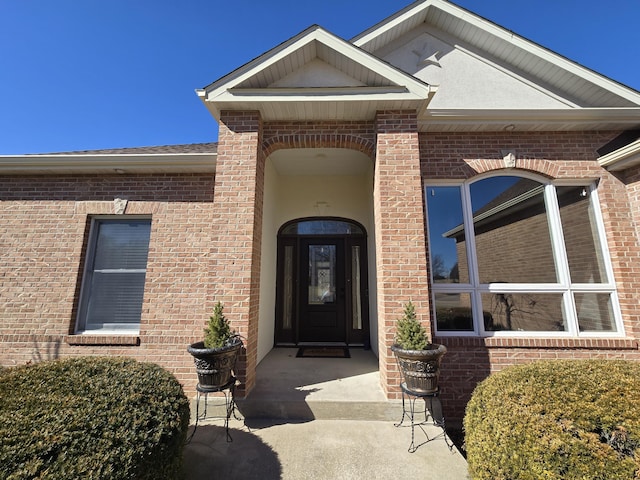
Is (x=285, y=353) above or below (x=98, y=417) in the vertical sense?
below

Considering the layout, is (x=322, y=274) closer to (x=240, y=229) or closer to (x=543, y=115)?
(x=240, y=229)

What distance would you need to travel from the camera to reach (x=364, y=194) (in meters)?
6.54

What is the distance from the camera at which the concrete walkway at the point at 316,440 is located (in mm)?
2469

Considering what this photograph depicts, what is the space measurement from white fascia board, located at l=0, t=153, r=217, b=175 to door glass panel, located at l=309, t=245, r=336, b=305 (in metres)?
3.14

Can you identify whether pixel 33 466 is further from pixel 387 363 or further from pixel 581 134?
pixel 581 134

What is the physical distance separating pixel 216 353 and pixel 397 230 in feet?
8.77

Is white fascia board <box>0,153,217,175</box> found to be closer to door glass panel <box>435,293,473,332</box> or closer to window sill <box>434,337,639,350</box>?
door glass panel <box>435,293,473,332</box>

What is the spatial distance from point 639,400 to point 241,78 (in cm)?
524

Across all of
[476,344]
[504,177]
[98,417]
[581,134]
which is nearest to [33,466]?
[98,417]

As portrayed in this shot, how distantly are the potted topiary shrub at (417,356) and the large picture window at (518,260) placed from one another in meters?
0.97

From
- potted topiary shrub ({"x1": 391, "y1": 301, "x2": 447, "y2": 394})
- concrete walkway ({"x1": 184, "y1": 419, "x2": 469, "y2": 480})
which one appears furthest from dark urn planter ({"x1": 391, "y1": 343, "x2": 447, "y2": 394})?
concrete walkway ({"x1": 184, "y1": 419, "x2": 469, "y2": 480})

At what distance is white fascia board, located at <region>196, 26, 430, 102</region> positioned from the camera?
3803 millimetres

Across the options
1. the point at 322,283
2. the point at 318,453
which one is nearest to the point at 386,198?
the point at 318,453

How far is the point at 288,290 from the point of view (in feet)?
21.4
